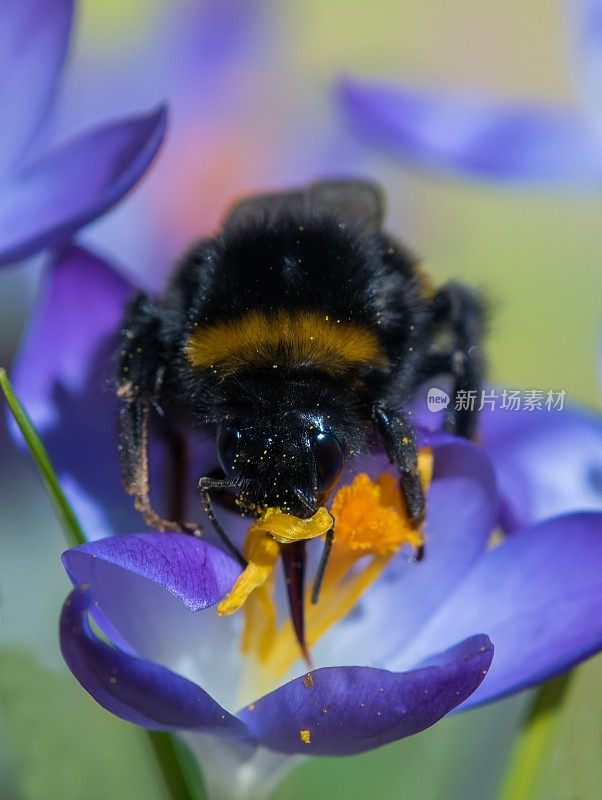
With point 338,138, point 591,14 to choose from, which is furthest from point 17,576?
point 338,138

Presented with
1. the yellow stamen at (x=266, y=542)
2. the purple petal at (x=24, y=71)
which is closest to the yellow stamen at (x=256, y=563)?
the yellow stamen at (x=266, y=542)

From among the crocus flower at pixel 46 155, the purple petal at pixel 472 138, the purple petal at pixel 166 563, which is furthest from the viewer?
the purple petal at pixel 472 138

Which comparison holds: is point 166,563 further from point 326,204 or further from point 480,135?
point 480,135

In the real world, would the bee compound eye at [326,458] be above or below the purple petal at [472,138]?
below

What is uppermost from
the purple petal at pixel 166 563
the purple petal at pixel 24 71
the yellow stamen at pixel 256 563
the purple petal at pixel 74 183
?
the purple petal at pixel 24 71

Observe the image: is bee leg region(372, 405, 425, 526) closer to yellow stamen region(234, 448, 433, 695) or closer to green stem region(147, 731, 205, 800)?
yellow stamen region(234, 448, 433, 695)

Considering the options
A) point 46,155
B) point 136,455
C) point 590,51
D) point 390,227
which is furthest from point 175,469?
point 390,227

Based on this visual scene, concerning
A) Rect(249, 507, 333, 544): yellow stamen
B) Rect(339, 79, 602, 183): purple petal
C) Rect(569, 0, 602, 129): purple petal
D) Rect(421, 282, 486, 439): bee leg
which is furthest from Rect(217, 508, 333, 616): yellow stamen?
Rect(569, 0, 602, 129): purple petal

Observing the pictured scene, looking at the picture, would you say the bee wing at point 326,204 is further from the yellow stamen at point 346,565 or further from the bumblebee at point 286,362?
the yellow stamen at point 346,565

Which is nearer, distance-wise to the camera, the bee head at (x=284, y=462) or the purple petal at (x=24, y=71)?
the bee head at (x=284, y=462)

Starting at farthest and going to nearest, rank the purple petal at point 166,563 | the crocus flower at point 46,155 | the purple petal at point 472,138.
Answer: the purple petal at point 472,138, the crocus flower at point 46,155, the purple petal at point 166,563
